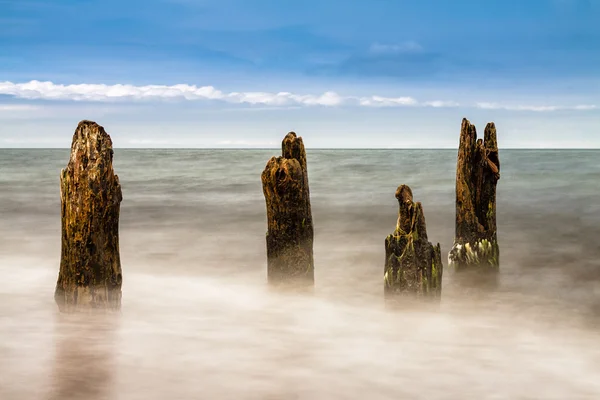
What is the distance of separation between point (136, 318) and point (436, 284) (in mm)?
3661

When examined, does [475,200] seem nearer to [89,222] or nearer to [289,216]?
[289,216]

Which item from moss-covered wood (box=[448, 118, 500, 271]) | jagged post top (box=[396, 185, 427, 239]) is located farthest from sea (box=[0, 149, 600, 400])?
jagged post top (box=[396, 185, 427, 239])

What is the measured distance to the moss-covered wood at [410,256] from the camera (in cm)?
824

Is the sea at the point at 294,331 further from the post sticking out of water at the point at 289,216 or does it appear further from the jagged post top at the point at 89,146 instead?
the jagged post top at the point at 89,146

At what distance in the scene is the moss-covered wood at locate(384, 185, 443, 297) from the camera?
824cm

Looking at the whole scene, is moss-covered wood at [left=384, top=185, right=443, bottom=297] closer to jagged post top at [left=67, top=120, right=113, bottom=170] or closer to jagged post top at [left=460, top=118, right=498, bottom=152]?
jagged post top at [left=460, top=118, right=498, bottom=152]

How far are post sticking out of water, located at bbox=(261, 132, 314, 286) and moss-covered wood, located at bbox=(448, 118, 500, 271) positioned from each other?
2798 millimetres

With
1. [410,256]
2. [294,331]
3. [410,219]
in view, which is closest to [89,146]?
[294,331]

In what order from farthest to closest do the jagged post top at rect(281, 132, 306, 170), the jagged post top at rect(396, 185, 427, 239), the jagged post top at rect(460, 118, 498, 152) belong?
the jagged post top at rect(460, 118, 498, 152) < the jagged post top at rect(281, 132, 306, 170) < the jagged post top at rect(396, 185, 427, 239)

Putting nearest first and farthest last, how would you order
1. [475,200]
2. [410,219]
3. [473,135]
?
[410,219] < [473,135] < [475,200]

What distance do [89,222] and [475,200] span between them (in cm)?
596

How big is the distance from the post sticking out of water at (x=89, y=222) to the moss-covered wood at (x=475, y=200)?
5.27 meters

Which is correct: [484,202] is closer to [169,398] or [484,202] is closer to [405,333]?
[405,333]

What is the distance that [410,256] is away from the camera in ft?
27.2
